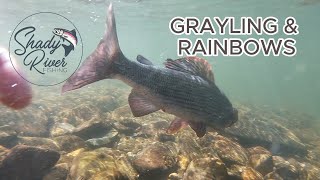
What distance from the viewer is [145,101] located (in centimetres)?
345

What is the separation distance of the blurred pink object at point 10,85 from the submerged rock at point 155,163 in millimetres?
3718

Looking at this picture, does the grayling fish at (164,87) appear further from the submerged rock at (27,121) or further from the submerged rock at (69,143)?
the submerged rock at (27,121)

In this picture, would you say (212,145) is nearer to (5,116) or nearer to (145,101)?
(145,101)

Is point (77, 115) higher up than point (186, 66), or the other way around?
point (186, 66)

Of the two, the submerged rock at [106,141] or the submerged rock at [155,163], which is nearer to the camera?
the submerged rock at [155,163]

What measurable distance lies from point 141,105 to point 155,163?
252cm

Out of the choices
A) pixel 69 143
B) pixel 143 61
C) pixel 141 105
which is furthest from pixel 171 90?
pixel 69 143

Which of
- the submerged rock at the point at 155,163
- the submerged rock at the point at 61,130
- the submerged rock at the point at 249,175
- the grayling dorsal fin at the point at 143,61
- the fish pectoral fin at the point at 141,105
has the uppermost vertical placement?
the grayling dorsal fin at the point at 143,61

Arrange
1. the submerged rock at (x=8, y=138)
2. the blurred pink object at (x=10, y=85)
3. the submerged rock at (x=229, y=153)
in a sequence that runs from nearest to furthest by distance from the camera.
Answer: the blurred pink object at (x=10, y=85) → the submerged rock at (x=229, y=153) → the submerged rock at (x=8, y=138)

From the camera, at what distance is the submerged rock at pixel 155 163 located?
219 inches

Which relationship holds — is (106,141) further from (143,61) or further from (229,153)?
(143,61)

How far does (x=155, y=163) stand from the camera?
5645 millimetres

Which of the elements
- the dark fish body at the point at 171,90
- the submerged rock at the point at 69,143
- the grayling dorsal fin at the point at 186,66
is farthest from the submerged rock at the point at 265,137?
the dark fish body at the point at 171,90

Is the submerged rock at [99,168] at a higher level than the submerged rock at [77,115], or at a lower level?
higher
